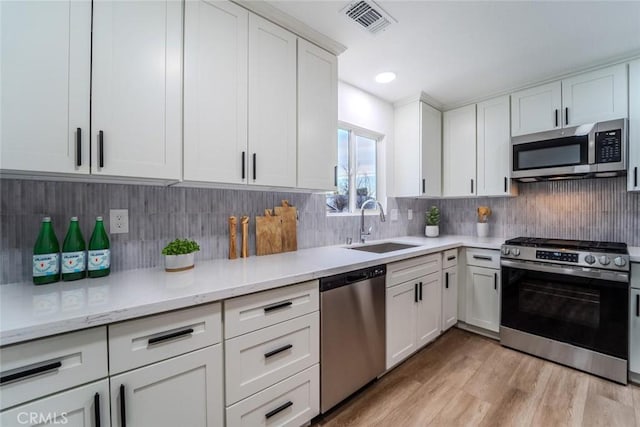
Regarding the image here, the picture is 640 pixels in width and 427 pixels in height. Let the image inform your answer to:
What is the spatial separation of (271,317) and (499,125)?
2930 millimetres

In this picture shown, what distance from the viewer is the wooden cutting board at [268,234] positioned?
194 centimetres

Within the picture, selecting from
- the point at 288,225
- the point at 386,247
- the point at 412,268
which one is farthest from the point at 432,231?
the point at 288,225

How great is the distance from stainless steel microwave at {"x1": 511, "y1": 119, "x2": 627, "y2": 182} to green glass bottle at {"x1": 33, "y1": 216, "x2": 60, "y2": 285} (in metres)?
3.45

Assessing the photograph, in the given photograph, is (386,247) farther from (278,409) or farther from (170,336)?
(170,336)

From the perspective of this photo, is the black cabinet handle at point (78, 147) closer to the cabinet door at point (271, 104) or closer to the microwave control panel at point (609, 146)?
the cabinet door at point (271, 104)

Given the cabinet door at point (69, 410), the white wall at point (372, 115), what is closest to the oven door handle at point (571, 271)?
the white wall at point (372, 115)

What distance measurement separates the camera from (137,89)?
1225 mm

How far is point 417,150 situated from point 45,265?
9.83ft

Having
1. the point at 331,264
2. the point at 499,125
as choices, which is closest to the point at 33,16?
the point at 331,264

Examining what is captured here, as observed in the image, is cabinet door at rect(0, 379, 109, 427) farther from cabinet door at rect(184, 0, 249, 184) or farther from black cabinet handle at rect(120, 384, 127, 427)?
cabinet door at rect(184, 0, 249, 184)

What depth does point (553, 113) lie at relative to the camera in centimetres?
244

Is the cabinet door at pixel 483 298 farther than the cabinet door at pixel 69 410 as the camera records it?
Yes

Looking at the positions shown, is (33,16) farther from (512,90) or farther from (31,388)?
(512,90)

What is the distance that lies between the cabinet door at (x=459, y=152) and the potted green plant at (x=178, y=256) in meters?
2.85
